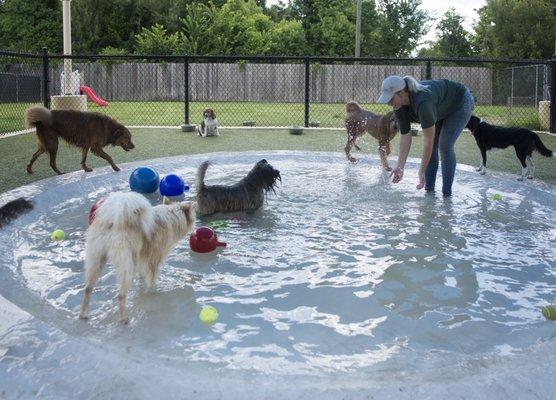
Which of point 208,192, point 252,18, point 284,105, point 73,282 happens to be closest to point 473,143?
point 208,192

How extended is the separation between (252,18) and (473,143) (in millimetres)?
29623

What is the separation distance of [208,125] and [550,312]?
1005cm

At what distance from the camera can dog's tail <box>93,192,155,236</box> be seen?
3.00 meters

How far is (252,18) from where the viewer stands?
38.8 metres

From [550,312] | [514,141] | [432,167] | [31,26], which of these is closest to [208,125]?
[432,167]

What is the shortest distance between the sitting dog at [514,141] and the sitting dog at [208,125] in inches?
243

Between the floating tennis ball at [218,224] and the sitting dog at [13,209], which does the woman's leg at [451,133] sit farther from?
the sitting dog at [13,209]

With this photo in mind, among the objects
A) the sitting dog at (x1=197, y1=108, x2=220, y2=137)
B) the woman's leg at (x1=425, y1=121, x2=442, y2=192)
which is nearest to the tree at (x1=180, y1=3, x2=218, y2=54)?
the sitting dog at (x1=197, y1=108, x2=220, y2=137)

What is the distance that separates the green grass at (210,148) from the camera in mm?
8199

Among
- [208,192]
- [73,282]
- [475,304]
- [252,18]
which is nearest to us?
[475,304]

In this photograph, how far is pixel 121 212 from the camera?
2990 mm

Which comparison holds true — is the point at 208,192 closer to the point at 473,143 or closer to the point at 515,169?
the point at 515,169

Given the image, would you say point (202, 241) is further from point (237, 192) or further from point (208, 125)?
point (208, 125)

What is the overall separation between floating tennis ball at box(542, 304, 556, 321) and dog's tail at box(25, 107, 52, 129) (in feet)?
21.5
